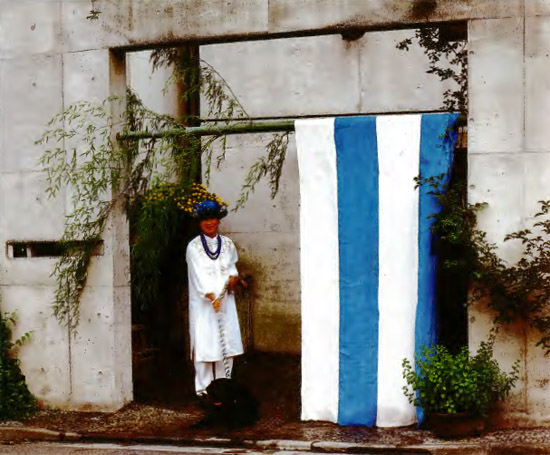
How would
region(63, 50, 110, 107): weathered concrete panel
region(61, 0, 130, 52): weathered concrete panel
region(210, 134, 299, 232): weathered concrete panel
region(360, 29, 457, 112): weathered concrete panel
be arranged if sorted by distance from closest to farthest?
region(61, 0, 130, 52): weathered concrete panel < region(63, 50, 110, 107): weathered concrete panel < region(360, 29, 457, 112): weathered concrete panel < region(210, 134, 299, 232): weathered concrete panel

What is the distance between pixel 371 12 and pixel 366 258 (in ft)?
7.97

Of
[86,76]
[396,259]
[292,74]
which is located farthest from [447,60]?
[86,76]

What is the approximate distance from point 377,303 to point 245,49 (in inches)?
218

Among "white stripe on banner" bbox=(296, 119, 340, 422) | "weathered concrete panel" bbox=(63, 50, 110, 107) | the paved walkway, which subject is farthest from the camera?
"weathered concrete panel" bbox=(63, 50, 110, 107)

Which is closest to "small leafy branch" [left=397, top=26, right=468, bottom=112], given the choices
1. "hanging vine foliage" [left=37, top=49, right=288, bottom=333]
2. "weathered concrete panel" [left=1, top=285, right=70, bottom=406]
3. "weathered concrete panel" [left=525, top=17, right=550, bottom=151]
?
"weathered concrete panel" [left=525, top=17, right=550, bottom=151]

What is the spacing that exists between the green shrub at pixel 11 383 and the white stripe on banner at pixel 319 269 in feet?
10.8

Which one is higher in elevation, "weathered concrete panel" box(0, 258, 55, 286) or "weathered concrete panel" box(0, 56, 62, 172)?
"weathered concrete panel" box(0, 56, 62, 172)

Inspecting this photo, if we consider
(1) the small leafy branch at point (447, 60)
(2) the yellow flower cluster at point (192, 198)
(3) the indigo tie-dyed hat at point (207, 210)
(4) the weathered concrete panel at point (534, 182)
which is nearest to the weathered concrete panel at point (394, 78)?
(1) the small leafy branch at point (447, 60)

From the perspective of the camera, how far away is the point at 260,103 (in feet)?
40.6

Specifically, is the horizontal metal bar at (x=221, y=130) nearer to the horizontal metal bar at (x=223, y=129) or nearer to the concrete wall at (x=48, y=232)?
the horizontal metal bar at (x=223, y=129)

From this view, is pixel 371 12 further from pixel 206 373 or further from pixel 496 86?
pixel 206 373

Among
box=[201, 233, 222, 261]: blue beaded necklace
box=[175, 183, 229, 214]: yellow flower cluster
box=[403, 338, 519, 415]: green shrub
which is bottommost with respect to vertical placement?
box=[403, 338, 519, 415]: green shrub

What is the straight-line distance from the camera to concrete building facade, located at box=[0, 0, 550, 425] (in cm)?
802

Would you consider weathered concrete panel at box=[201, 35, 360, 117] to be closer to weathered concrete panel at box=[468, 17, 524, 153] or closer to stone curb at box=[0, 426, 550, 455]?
weathered concrete panel at box=[468, 17, 524, 153]
